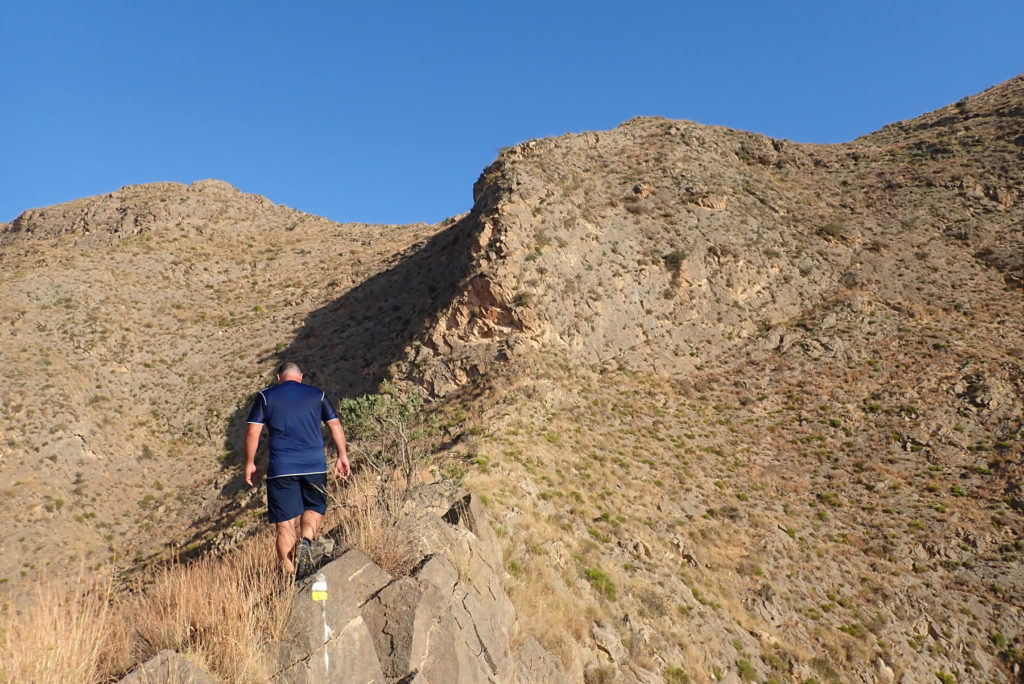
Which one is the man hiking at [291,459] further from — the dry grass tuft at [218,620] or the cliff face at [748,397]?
the cliff face at [748,397]

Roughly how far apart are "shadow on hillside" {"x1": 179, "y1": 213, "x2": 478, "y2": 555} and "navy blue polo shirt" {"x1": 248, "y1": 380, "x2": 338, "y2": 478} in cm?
1854

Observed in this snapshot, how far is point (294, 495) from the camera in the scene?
6.15 meters

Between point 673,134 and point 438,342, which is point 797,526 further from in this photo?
point 673,134

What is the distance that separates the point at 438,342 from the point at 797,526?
15697 mm

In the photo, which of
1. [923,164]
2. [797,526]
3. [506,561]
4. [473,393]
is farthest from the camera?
[923,164]

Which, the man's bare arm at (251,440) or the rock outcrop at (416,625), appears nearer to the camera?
the rock outcrop at (416,625)

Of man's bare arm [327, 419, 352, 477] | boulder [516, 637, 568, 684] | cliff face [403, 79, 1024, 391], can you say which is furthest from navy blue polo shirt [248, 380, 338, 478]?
cliff face [403, 79, 1024, 391]

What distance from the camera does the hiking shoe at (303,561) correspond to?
17.9 feet

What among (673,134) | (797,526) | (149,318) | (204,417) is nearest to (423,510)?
(797,526)

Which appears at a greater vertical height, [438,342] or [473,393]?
[438,342]

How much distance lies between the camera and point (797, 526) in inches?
729

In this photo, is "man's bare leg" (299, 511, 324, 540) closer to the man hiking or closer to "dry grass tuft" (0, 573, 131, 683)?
the man hiking

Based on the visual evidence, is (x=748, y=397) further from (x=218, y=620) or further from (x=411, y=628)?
(x=218, y=620)

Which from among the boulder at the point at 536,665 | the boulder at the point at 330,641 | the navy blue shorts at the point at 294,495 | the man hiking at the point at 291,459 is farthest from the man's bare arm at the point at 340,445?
the boulder at the point at 536,665
